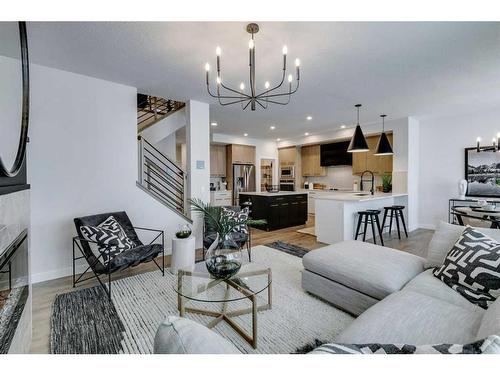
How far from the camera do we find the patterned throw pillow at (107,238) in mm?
2676

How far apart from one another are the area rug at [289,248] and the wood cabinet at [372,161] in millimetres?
3644

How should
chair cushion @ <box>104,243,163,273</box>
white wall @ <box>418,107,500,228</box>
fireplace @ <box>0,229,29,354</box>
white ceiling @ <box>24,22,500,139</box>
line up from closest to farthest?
fireplace @ <box>0,229,29,354</box> < white ceiling @ <box>24,22,500,139</box> < chair cushion @ <box>104,243,163,273</box> < white wall @ <box>418,107,500,228</box>

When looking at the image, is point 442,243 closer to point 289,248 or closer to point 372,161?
point 289,248

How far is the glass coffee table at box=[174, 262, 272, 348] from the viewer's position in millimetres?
1858

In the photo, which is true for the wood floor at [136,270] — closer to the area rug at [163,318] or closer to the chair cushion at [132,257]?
the area rug at [163,318]

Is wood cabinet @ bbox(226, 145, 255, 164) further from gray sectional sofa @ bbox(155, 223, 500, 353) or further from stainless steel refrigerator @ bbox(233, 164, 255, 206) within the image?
gray sectional sofa @ bbox(155, 223, 500, 353)

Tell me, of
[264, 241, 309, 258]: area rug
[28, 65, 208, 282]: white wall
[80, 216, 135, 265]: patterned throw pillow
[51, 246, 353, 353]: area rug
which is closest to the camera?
[51, 246, 353, 353]: area rug

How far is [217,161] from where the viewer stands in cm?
763

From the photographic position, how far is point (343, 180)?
7.78 meters

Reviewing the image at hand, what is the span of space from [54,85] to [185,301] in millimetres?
3032

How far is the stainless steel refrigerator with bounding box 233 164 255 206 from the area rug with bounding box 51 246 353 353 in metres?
4.81

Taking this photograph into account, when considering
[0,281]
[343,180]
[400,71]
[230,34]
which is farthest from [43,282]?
[343,180]

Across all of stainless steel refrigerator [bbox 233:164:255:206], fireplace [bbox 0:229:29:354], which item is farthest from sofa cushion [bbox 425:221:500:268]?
stainless steel refrigerator [bbox 233:164:255:206]
